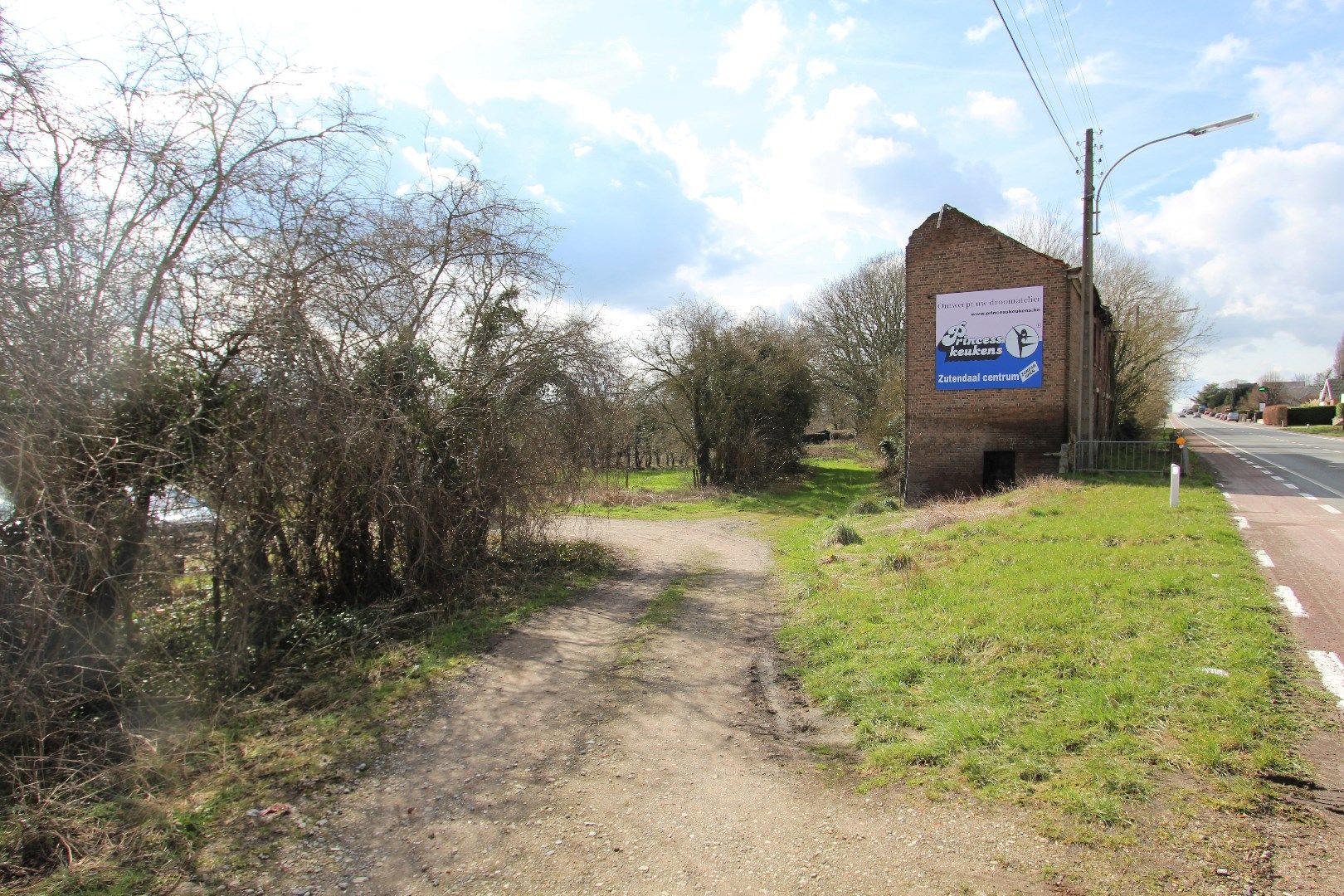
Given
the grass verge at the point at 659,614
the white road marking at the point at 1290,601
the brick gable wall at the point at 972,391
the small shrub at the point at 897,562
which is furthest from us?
the brick gable wall at the point at 972,391

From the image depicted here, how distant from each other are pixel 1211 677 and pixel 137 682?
7.36 meters

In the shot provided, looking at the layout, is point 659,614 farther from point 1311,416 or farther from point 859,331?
point 1311,416

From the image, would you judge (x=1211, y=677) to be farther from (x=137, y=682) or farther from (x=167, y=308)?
(x=167, y=308)

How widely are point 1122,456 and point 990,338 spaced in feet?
14.5

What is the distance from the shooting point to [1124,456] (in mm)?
19391

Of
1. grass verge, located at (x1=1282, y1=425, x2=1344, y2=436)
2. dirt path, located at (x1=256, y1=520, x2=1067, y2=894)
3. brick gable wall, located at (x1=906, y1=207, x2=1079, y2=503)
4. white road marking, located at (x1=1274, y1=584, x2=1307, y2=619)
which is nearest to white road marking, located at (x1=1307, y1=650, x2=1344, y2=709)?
Result: white road marking, located at (x1=1274, y1=584, x2=1307, y2=619)

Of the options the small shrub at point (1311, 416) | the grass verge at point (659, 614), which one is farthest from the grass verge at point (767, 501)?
the small shrub at point (1311, 416)

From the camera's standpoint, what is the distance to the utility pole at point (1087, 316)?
1833 cm

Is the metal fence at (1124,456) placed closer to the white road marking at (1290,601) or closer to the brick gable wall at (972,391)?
the brick gable wall at (972,391)

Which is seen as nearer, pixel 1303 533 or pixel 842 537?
pixel 1303 533

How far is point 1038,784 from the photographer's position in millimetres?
4008

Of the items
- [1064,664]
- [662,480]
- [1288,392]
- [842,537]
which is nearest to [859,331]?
[662,480]

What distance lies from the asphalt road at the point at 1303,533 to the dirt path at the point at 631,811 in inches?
126

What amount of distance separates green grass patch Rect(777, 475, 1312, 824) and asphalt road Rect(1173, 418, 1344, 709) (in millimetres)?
226
